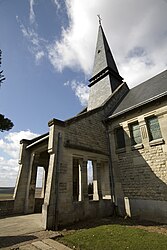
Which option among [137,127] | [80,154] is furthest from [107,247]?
[137,127]

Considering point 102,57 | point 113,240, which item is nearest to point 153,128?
point 113,240

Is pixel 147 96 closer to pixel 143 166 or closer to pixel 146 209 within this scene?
pixel 143 166

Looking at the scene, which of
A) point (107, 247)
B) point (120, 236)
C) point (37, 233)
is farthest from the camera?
point (37, 233)

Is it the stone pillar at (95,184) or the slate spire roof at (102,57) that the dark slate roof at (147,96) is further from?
the slate spire roof at (102,57)

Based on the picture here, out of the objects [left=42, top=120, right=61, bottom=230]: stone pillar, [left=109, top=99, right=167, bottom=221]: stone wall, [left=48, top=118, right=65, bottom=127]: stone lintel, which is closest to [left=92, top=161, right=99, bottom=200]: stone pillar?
[left=109, top=99, right=167, bottom=221]: stone wall

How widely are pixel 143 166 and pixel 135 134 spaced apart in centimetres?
194

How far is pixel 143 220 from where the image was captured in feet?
24.1

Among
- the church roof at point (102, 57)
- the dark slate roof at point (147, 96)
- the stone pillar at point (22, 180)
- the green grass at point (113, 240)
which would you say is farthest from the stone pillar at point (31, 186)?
the church roof at point (102, 57)

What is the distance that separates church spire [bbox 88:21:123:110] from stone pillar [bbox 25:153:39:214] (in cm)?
733

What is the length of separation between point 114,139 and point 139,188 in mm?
3264

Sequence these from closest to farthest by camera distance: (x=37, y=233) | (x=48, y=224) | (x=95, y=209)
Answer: (x=37, y=233)
(x=48, y=224)
(x=95, y=209)

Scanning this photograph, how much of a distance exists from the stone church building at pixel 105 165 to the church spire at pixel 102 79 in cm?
315

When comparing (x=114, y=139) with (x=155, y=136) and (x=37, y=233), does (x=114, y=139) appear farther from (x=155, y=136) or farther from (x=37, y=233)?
(x=37, y=233)

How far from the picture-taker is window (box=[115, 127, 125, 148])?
9.60 m
